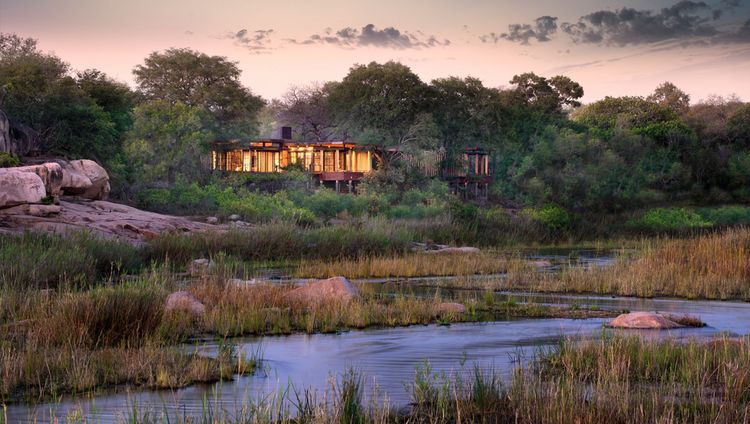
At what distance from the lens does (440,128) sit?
71.6 meters

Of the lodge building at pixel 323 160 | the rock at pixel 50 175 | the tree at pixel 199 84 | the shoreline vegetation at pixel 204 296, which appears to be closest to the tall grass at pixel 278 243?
the shoreline vegetation at pixel 204 296

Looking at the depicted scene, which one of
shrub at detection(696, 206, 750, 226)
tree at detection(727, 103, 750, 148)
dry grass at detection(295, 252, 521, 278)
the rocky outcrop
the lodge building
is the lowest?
dry grass at detection(295, 252, 521, 278)

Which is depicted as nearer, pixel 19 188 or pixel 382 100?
pixel 19 188

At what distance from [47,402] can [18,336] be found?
2.93 metres

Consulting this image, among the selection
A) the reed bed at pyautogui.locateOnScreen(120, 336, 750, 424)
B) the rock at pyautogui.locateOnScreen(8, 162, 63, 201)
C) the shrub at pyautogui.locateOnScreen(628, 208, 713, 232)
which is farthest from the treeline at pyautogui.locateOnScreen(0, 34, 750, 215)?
the reed bed at pyautogui.locateOnScreen(120, 336, 750, 424)

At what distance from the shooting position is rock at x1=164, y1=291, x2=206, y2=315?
1493 cm

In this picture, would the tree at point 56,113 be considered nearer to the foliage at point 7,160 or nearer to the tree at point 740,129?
the foliage at point 7,160

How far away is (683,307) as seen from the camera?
18.9 meters

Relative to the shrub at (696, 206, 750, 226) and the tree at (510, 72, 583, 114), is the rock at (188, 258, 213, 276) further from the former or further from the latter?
the tree at (510, 72, 583, 114)

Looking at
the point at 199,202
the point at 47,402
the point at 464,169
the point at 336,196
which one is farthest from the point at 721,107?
the point at 47,402

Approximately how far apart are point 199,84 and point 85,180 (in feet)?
133

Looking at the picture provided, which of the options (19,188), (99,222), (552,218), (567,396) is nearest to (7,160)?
(19,188)

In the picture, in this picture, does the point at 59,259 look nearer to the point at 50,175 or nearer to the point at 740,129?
the point at 50,175

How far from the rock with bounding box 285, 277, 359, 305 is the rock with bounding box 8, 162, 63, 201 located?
50.9ft
